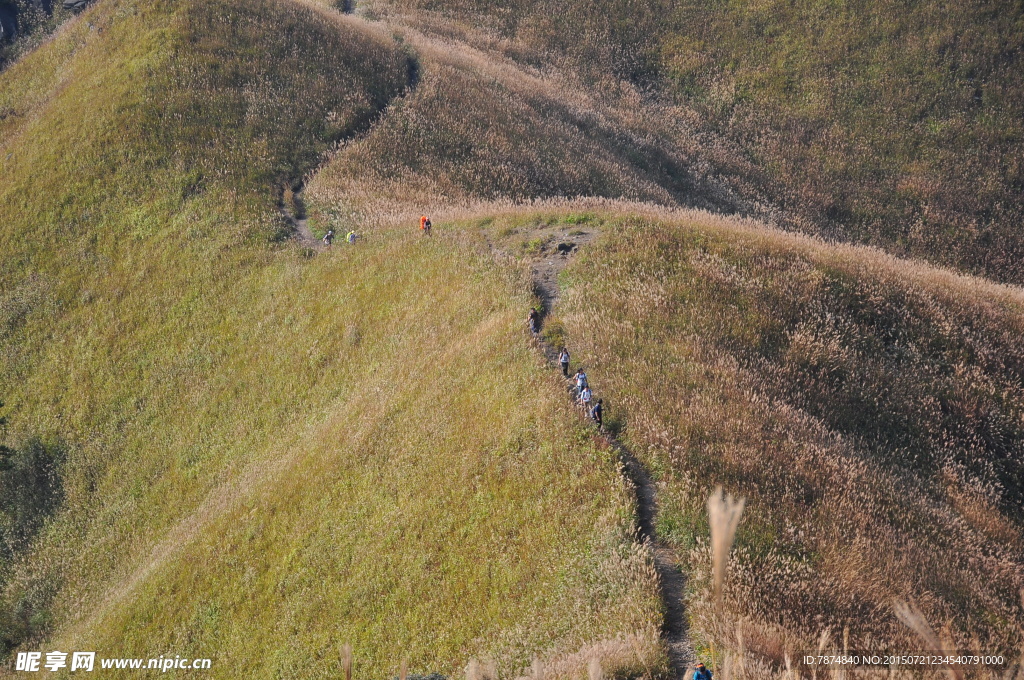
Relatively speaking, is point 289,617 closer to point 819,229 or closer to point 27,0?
point 819,229

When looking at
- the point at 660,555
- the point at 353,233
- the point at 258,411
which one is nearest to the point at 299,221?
the point at 353,233

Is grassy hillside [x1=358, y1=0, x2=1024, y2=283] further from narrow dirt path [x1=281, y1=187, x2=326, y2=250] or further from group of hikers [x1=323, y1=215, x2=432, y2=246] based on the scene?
narrow dirt path [x1=281, y1=187, x2=326, y2=250]

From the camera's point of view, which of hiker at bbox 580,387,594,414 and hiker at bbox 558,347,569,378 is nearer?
hiker at bbox 580,387,594,414

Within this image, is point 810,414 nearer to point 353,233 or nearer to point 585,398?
point 585,398

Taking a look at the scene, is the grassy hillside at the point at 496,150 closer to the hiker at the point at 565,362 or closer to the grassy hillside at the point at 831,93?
the grassy hillside at the point at 831,93

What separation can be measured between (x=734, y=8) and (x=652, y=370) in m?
61.8

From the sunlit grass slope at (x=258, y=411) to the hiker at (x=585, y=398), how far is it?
2.38ft

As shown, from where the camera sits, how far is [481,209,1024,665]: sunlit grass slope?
491 inches

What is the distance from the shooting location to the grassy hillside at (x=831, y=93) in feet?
170

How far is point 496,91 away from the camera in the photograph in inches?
1929

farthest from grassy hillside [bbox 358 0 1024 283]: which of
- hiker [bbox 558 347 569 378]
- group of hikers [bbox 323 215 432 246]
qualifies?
hiker [bbox 558 347 569 378]

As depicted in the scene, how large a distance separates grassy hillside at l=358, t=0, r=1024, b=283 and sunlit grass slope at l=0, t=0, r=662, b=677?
28.4 metres

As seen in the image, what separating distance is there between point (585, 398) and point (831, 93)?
54.4 m

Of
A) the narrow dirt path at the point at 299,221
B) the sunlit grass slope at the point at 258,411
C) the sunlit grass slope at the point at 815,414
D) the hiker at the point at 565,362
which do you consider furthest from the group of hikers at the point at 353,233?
the hiker at the point at 565,362
